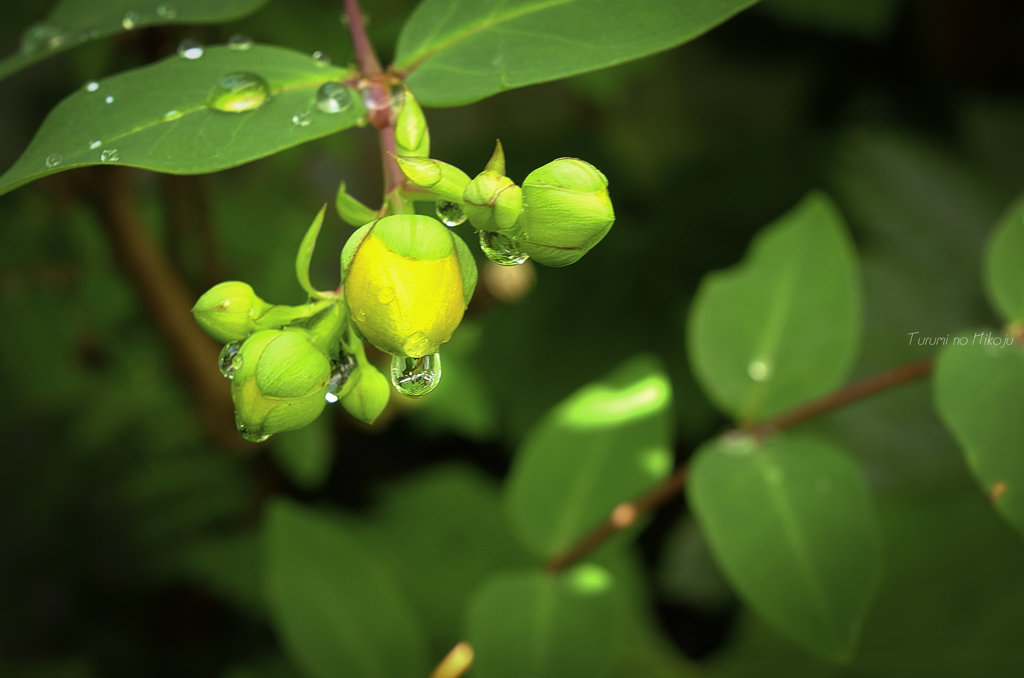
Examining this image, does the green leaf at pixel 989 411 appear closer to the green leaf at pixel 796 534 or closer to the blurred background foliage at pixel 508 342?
the green leaf at pixel 796 534

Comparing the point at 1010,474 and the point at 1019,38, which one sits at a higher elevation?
the point at 1010,474

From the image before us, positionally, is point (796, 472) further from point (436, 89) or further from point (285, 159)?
point (285, 159)

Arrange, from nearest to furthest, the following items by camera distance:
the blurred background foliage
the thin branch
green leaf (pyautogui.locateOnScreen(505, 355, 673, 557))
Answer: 1. the thin branch
2. green leaf (pyautogui.locateOnScreen(505, 355, 673, 557))
3. the blurred background foliage

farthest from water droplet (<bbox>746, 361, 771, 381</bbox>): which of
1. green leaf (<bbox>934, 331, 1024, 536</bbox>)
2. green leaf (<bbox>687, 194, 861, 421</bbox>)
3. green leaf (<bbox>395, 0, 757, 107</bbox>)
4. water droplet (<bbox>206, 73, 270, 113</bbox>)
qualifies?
water droplet (<bbox>206, 73, 270, 113</bbox>)

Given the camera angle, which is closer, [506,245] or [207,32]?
[506,245]

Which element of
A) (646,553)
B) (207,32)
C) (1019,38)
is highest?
(207,32)

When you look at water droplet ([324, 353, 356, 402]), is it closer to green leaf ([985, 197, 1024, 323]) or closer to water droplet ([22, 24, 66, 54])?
water droplet ([22, 24, 66, 54])

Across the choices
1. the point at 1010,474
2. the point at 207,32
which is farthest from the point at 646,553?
the point at 207,32
